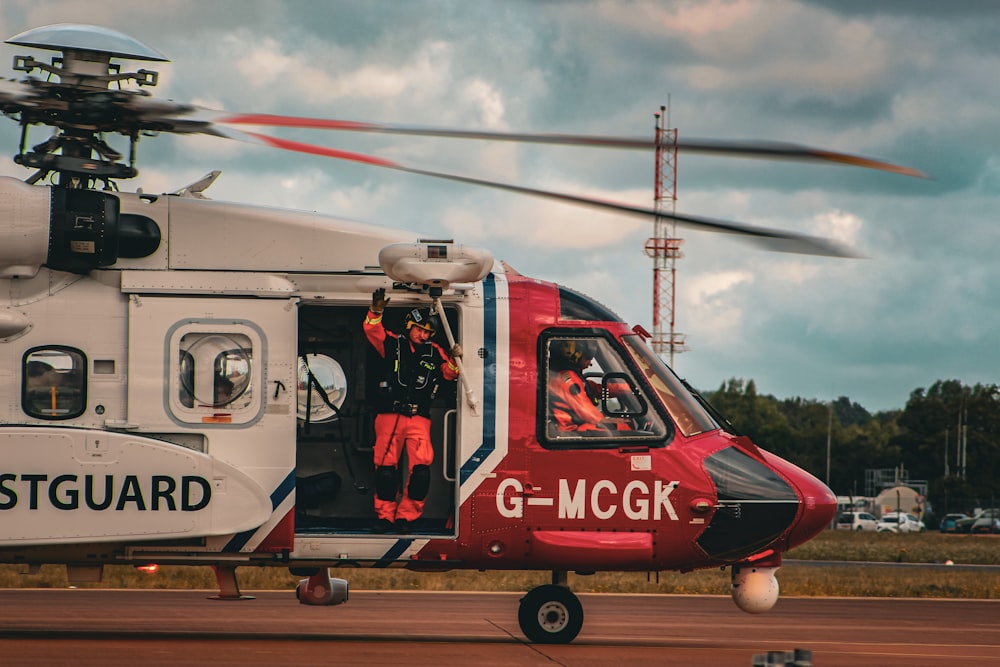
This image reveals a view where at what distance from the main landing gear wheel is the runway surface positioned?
0.13m

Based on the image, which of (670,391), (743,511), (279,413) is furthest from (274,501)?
(743,511)

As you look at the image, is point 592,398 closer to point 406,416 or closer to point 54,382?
point 406,416

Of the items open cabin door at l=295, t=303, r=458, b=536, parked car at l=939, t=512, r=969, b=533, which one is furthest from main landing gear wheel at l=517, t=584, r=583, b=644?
parked car at l=939, t=512, r=969, b=533

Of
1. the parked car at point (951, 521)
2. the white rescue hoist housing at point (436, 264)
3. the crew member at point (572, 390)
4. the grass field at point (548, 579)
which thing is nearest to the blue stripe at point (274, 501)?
the white rescue hoist housing at point (436, 264)

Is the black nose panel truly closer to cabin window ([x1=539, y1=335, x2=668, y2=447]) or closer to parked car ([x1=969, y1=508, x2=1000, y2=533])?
cabin window ([x1=539, y1=335, x2=668, y2=447])

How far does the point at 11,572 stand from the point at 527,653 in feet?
39.8

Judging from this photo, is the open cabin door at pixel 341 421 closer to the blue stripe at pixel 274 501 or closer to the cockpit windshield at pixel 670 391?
the blue stripe at pixel 274 501

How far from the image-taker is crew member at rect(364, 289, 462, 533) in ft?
37.9

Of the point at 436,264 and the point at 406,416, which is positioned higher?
the point at 436,264

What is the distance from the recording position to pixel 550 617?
12.0 meters

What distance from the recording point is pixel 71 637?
1198 centimetres

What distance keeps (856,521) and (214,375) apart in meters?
77.3

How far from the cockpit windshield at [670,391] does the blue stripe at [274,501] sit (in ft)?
10.5

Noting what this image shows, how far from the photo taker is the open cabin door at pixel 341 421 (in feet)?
39.2
